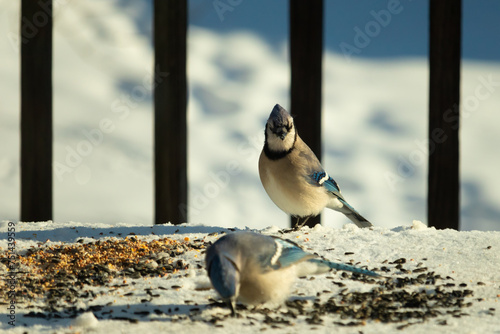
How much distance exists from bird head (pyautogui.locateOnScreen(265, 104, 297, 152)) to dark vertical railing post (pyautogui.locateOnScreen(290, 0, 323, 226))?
574 mm

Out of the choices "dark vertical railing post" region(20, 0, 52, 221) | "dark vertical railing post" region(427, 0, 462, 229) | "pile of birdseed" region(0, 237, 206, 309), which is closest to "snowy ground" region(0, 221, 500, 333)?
"pile of birdseed" region(0, 237, 206, 309)

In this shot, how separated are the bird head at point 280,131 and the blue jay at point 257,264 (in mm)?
1264

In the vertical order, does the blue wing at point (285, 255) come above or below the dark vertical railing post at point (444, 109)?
below

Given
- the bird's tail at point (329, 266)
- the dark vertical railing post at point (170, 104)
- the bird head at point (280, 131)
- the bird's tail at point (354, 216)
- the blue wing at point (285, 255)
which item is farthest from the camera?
the dark vertical railing post at point (170, 104)

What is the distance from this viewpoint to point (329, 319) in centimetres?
349

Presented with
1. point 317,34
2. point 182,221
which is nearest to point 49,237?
point 182,221

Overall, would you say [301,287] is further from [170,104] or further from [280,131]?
[170,104]

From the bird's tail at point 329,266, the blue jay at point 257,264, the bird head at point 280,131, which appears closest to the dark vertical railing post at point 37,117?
the bird head at point 280,131

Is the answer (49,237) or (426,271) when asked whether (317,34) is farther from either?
(49,237)

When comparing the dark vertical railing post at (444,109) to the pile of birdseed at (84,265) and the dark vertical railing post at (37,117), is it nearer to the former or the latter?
the pile of birdseed at (84,265)

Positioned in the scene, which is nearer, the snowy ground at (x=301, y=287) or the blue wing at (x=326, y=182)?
the snowy ground at (x=301, y=287)

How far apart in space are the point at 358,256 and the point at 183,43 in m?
2.71

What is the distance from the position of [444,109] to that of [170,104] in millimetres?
2522

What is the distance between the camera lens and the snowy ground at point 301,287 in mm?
3396
